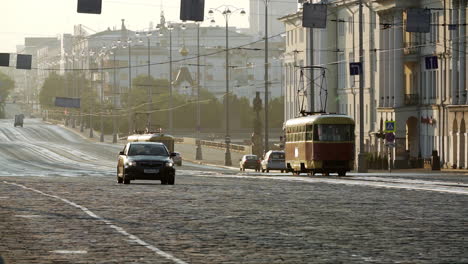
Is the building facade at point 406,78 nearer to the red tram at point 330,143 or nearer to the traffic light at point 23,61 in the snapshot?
the red tram at point 330,143

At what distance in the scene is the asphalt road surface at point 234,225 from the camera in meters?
16.1

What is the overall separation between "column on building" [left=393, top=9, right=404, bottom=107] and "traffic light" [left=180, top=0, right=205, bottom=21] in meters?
54.0

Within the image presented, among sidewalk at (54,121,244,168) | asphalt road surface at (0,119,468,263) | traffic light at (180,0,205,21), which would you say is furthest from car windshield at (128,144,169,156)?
sidewalk at (54,121,244,168)

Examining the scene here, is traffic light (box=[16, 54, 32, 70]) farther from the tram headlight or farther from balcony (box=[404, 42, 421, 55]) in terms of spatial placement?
the tram headlight

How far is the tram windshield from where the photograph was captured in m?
55.8

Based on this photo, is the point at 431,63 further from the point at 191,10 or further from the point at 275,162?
the point at 191,10

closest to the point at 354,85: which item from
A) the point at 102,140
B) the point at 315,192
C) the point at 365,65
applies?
the point at 365,65

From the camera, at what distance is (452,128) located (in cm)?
8506

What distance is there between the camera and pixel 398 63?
322 ft

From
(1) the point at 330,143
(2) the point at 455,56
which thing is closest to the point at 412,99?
(2) the point at 455,56

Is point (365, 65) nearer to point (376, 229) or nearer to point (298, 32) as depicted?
point (298, 32)

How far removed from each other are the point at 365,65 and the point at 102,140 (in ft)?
229

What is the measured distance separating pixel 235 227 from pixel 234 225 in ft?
1.49

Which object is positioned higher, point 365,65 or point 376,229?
point 365,65
